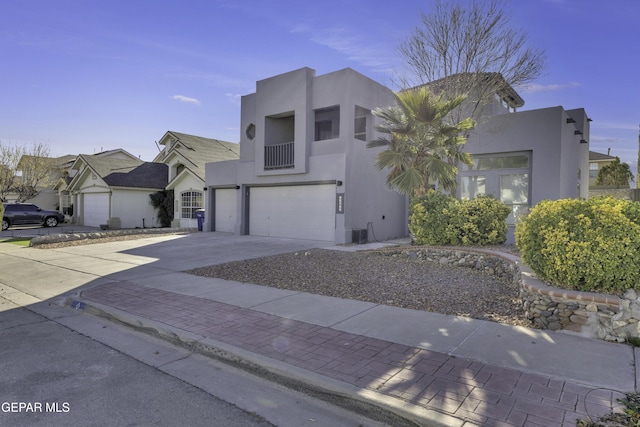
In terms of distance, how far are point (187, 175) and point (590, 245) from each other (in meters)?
23.7

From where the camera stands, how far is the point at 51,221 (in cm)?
2788

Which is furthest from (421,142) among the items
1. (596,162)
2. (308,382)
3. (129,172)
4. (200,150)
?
(596,162)

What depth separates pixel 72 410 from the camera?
348 centimetres

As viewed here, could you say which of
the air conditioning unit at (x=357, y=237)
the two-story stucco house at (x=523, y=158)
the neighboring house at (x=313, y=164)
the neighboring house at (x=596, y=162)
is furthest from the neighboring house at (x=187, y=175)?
the neighboring house at (x=596, y=162)

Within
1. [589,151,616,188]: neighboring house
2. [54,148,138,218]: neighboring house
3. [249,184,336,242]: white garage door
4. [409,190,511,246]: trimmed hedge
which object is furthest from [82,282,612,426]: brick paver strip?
[589,151,616,188]: neighboring house

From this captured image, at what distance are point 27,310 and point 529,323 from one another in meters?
8.25

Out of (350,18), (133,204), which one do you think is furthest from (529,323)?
(133,204)

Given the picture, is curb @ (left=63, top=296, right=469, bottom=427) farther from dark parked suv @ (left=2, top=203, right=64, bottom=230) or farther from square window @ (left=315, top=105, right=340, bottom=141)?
dark parked suv @ (left=2, top=203, right=64, bottom=230)

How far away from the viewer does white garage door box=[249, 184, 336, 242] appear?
1634 centimetres

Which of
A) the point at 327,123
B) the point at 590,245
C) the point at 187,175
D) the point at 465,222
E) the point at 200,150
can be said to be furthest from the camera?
the point at 200,150

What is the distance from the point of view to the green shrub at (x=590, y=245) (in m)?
5.12

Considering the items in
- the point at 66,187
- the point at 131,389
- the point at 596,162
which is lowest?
the point at 131,389

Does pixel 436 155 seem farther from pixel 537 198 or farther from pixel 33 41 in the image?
pixel 33 41

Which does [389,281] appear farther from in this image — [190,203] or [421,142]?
[190,203]
